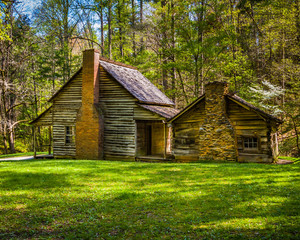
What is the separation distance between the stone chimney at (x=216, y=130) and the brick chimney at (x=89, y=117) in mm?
8028

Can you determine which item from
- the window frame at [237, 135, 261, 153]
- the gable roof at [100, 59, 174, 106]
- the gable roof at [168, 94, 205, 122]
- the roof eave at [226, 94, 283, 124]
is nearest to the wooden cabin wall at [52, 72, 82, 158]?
the gable roof at [100, 59, 174, 106]

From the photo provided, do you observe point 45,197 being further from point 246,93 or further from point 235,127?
point 246,93

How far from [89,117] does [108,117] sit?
1472 mm

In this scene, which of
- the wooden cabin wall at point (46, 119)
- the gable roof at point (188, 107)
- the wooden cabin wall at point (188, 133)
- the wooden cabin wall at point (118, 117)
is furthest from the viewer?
the wooden cabin wall at point (46, 119)

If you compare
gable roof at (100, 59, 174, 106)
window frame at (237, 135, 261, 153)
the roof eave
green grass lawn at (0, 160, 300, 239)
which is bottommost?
green grass lawn at (0, 160, 300, 239)

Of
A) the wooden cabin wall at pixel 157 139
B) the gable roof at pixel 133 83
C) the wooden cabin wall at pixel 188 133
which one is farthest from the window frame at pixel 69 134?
the wooden cabin wall at pixel 188 133

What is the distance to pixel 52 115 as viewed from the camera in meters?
23.3

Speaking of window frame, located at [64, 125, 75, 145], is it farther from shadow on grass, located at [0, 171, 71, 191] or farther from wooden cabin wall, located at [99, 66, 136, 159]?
shadow on grass, located at [0, 171, 71, 191]

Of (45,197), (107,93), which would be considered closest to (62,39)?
(107,93)

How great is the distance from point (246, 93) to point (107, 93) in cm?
1396

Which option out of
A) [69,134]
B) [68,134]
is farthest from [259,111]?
[68,134]

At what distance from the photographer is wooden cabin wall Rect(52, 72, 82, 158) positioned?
72.1 feet

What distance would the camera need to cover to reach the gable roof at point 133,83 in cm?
2055

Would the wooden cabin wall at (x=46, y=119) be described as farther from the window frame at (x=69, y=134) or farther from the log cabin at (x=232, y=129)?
the log cabin at (x=232, y=129)
